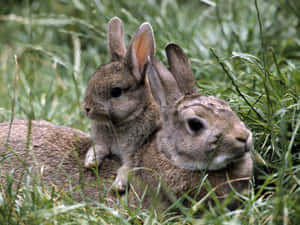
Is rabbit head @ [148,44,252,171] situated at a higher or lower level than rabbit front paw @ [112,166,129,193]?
higher

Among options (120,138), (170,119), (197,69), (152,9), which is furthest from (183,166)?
(152,9)

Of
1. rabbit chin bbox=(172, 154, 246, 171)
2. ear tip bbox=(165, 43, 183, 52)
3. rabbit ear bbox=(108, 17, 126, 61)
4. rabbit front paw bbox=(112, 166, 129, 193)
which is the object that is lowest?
rabbit front paw bbox=(112, 166, 129, 193)

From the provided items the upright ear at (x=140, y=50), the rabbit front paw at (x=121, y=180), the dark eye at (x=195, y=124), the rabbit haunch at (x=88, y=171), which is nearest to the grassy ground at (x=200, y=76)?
the rabbit haunch at (x=88, y=171)

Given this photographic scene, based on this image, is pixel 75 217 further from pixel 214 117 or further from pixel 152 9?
pixel 152 9

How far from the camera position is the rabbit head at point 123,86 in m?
4.78

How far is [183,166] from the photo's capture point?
4.18m

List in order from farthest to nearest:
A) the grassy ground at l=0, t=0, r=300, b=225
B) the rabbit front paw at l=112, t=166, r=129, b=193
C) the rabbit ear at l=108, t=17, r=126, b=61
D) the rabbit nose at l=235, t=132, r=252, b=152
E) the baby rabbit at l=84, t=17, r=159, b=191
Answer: the rabbit ear at l=108, t=17, r=126, b=61, the baby rabbit at l=84, t=17, r=159, b=191, the rabbit front paw at l=112, t=166, r=129, b=193, the rabbit nose at l=235, t=132, r=252, b=152, the grassy ground at l=0, t=0, r=300, b=225

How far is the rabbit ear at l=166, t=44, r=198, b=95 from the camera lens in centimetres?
452

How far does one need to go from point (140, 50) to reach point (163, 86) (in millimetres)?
692

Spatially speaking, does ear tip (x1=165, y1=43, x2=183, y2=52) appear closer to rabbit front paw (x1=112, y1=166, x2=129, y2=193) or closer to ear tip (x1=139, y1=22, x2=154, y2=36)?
ear tip (x1=139, y1=22, x2=154, y2=36)

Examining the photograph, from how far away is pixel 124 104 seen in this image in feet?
15.7

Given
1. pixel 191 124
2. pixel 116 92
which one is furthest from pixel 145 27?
pixel 191 124

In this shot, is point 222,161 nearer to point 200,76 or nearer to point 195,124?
point 195,124

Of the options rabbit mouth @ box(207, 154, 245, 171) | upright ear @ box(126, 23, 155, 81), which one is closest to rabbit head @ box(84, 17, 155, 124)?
upright ear @ box(126, 23, 155, 81)
